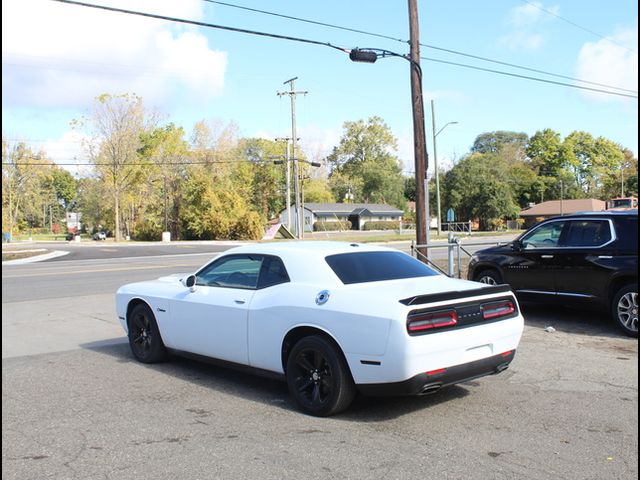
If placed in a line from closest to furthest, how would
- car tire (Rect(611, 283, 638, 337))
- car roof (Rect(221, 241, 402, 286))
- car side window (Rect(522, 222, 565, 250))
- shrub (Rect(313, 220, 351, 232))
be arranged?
car roof (Rect(221, 241, 402, 286)), car tire (Rect(611, 283, 638, 337)), car side window (Rect(522, 222, 565, 250)), shrub (Rect(313, 220, 351, 232))

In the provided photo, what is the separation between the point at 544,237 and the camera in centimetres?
980

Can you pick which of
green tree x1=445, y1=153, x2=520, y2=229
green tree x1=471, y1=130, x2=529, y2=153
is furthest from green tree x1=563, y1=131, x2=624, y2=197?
green tree x1=445, y1=153, x2=520, y2=229

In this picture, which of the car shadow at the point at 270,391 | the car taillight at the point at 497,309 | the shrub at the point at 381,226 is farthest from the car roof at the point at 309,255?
the shrub at the point at 381,226

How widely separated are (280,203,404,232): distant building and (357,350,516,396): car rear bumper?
290 feet

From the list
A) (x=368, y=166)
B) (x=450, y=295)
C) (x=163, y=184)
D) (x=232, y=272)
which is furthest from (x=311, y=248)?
(x=368, y=166)

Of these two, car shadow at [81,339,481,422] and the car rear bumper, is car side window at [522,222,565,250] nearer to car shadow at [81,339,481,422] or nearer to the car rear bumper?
car shadow at [81,339,481,422]

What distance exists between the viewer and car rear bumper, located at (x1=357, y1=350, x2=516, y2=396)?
4.80 meters

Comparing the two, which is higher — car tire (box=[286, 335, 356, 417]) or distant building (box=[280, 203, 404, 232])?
distant building (box=[280, 203, 404, 232])

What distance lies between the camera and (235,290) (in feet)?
20.2

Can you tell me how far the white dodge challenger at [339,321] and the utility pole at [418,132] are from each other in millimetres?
9032

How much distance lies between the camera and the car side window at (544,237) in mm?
9586

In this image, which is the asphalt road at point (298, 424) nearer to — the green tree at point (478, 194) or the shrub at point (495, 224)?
the green tree at point (478, 194)

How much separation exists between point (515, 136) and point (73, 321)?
12874cm

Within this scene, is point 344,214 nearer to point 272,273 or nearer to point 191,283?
point 191,283
